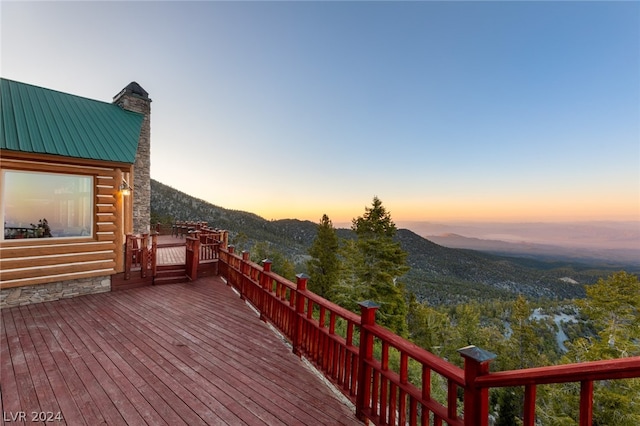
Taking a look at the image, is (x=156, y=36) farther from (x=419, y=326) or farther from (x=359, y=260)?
(x=419, y=326)

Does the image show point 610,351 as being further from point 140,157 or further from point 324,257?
point 140,157

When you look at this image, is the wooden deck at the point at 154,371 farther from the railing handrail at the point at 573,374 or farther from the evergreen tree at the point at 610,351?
the evergreen tree at the point at 610,351

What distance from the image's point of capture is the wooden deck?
266cm

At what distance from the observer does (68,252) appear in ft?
20.8

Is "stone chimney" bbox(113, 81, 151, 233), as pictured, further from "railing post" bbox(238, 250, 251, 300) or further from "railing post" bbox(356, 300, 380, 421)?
→ "railing post" bbox(356, 300, 380, 421)

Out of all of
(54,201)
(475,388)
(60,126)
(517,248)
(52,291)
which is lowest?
(517,248)

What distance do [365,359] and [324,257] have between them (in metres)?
22.7

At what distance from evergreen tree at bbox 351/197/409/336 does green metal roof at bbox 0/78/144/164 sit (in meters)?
16.6

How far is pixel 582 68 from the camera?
1270 cm

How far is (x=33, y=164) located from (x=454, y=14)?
1668 centimetres

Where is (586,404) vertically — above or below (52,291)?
above

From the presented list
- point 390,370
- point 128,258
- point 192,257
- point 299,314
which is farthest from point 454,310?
point 390,370

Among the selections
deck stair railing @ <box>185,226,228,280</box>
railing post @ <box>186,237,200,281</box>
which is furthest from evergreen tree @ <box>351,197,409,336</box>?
railing post @ <box>186,237,200,281</box>

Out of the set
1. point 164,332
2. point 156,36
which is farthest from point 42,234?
point 156,36
